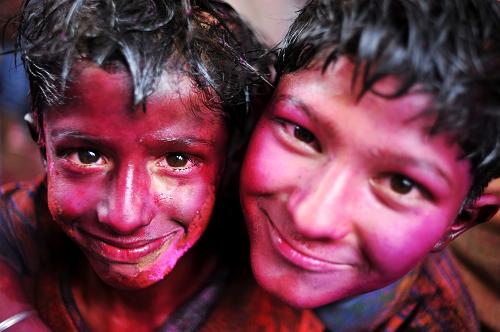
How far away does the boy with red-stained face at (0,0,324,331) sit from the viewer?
0.93m

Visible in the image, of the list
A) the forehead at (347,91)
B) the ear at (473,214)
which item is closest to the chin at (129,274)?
the forehead at (347,91)

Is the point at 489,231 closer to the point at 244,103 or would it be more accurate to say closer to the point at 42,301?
the point at 244,103

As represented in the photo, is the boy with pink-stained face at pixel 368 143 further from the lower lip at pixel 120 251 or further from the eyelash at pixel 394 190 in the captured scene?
the lower lip at pixel 120 251

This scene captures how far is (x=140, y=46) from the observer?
3.10 ft

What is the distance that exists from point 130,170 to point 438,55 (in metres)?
0.52

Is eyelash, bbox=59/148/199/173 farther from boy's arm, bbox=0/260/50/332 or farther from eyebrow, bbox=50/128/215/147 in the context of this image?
boy's arm, bbox=0/260/50/332

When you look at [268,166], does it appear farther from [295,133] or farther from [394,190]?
[394,190]

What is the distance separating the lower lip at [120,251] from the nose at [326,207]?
0.29 meters

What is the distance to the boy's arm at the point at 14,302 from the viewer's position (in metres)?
1.09

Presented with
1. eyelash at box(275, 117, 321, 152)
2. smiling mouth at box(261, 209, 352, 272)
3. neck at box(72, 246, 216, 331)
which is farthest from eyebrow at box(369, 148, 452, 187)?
neck at box(72, 246, 216, 331)

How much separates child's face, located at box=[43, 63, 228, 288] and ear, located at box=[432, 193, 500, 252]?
1.50ft

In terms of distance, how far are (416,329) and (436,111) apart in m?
0.60

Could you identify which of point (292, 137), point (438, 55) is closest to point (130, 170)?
point (292, 137)

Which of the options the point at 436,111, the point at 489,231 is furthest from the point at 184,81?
the point at 489,231
